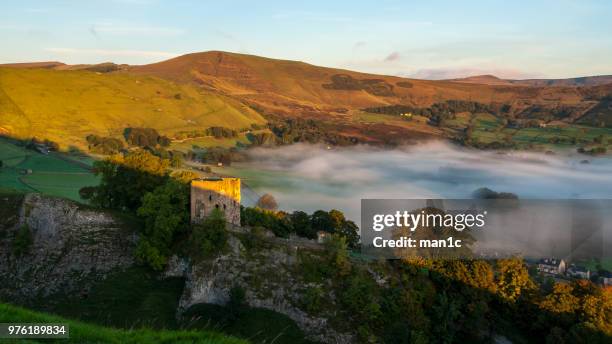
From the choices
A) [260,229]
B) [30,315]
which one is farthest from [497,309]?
[30,315]

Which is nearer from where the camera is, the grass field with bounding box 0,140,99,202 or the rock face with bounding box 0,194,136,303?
the rock face with bounding box 0,194,136,303

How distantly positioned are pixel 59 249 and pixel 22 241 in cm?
234

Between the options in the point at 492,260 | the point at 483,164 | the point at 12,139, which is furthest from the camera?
the point at 483,164

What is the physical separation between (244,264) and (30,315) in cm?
2205

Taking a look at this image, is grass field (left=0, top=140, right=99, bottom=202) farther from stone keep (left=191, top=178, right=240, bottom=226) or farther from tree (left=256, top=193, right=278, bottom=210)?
stone keep (left=191, top=178, right=240, bottom=226)

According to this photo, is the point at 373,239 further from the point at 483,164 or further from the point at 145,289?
the point at 483,164

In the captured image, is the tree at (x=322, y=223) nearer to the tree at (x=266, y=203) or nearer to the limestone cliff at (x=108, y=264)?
the limestone cliff at (x=108, y=264)

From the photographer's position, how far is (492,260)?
1630 inches

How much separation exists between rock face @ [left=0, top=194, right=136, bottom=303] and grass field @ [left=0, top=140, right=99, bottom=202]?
2940 centimetres

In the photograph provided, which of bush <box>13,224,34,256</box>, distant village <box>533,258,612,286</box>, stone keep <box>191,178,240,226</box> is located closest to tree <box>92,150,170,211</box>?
stone keep <box>191,178,240,226</box>

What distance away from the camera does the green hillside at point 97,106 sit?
10981cm

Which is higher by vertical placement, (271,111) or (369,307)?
(271,111)

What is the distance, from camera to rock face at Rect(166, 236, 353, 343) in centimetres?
3166

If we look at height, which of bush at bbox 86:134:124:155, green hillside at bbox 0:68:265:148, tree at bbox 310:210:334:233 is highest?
green hillside at bbox 0:68:265:148
